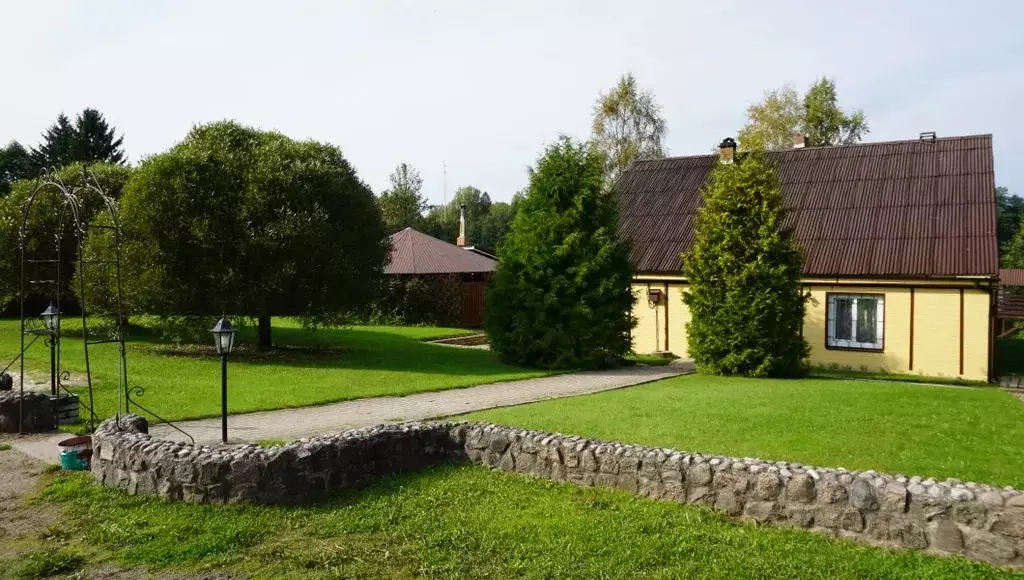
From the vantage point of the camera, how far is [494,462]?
28.0ft

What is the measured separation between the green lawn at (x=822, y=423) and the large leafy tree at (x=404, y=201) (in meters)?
46.6

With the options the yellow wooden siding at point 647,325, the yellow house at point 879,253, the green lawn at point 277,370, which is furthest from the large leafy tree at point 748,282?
the yellow wooden siding at point 647,325

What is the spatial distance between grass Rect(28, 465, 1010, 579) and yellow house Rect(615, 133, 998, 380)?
572 inches

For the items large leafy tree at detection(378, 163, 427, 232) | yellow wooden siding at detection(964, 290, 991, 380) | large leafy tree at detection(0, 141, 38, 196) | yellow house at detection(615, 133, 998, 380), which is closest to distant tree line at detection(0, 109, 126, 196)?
large leafy tree at detection(0, 141, 38, 196)

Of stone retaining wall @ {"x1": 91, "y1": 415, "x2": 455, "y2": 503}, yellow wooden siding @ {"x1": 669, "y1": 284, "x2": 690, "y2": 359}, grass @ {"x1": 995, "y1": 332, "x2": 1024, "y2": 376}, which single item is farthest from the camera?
yellow wooden siding @ {"x1": 669, "y1": 284, "x2": 690, "y2": 359}

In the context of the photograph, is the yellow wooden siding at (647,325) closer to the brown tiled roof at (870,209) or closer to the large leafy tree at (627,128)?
the brown tiled roof at (870,209)

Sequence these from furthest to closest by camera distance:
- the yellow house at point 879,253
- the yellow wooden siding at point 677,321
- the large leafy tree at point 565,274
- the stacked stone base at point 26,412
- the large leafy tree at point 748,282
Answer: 1. the yellow wooden siding at point 677,321
2. the large leafy tree at point 565,274
3. the yellow house at point 879,253
4. the large leafy tree at point 748,282
5. the stacked stone base at point 26,412

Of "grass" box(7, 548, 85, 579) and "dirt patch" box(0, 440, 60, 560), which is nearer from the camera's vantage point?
"grass" box(7, 548, 85, 579)

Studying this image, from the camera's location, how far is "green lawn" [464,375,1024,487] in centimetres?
831

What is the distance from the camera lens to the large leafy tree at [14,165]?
4338cm

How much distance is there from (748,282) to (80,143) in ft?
140

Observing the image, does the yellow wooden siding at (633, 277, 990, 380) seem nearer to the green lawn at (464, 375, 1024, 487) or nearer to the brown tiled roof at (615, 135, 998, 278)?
the brown tiled roof at (615, 135, 998, 278)

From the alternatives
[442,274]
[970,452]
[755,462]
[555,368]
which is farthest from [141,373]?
[442,274]

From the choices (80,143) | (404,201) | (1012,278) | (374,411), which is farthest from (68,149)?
(1012,278)
